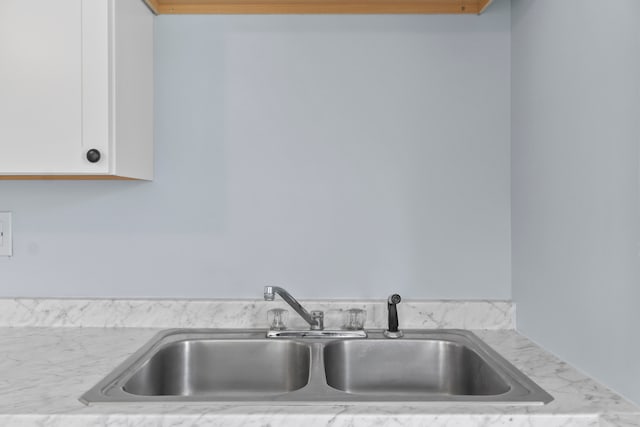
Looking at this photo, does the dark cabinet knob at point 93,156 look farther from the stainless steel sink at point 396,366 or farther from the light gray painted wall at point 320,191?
the stainless steel sink at point 396,366

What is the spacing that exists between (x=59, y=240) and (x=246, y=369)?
2.45 feet

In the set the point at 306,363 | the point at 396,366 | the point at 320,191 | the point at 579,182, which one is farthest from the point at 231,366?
A: the point at 579,182

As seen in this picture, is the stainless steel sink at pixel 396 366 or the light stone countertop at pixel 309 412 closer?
the light stone countertop at pixel 309 412

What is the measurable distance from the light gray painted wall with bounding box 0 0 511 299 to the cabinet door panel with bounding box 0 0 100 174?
32cm

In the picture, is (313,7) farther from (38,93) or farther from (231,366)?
(231,366)

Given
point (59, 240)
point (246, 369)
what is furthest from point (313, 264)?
point (59, 240)

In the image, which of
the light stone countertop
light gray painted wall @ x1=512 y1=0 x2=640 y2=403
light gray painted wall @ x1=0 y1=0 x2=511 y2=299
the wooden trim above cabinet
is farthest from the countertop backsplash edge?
the wooden trim above cabinet

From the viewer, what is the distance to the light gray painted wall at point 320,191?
1.51 meters

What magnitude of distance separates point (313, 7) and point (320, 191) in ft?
1.93

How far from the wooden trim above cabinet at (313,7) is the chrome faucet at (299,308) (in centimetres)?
89

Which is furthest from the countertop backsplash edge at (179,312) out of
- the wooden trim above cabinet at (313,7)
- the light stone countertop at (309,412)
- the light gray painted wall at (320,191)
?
the wooden trim above cabinet at (313,7)

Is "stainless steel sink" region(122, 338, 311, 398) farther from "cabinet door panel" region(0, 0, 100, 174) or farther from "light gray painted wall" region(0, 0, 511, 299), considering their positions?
"cabinet door panel" region(0, 0, 100, 174)

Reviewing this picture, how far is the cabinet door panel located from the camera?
1.19 metres

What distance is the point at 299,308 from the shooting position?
1357mm
